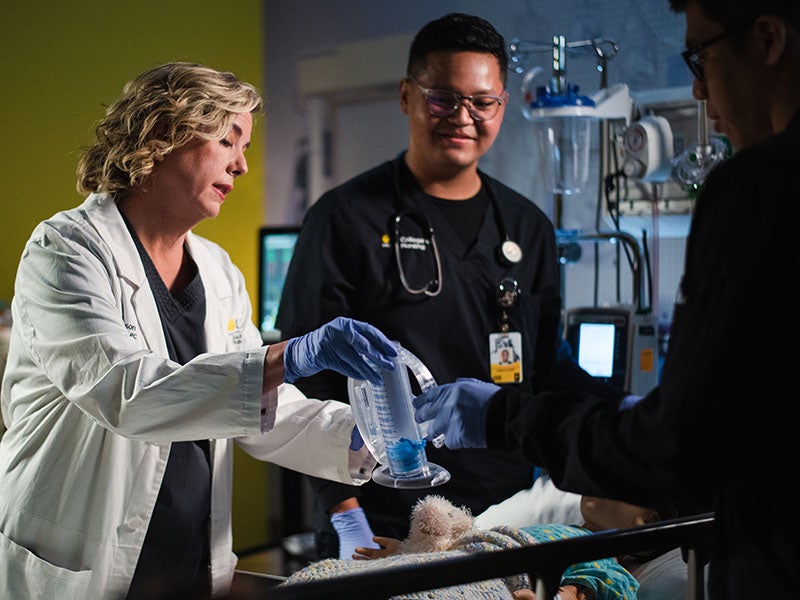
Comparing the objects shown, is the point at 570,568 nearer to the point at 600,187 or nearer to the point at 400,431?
the point at 400,431

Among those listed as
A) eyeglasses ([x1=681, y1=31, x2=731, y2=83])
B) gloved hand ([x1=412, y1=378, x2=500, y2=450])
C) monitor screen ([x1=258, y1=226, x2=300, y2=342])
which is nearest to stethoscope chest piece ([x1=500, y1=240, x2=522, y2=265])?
gloved hand ([x1=412, y1=378, x2=500, y2=450])

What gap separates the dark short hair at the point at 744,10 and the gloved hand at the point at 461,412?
619mm

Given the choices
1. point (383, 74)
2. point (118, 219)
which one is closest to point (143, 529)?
point (118, 219)

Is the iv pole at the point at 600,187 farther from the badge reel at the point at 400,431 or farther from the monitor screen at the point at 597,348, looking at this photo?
the badge reel at the point at 400,431

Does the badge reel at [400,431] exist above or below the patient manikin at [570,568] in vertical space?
above

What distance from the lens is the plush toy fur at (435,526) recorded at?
1.96 meters

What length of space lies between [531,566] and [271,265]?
372cm

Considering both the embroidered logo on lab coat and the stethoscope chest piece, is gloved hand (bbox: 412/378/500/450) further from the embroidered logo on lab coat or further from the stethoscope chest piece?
the stethoscope chest piece

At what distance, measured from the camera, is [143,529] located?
1765mm

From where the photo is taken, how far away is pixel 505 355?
2295 millimetres

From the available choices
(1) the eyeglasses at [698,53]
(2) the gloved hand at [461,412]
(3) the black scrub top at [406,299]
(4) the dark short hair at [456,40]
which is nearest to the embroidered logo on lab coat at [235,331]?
(3) the black scrub top at [406,299]

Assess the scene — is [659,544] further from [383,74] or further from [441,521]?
[383,74]

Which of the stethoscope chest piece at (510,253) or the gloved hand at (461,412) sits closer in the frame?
the gloved hand at (461,412)

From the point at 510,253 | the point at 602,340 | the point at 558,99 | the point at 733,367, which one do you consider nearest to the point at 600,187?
the point at 558,99
